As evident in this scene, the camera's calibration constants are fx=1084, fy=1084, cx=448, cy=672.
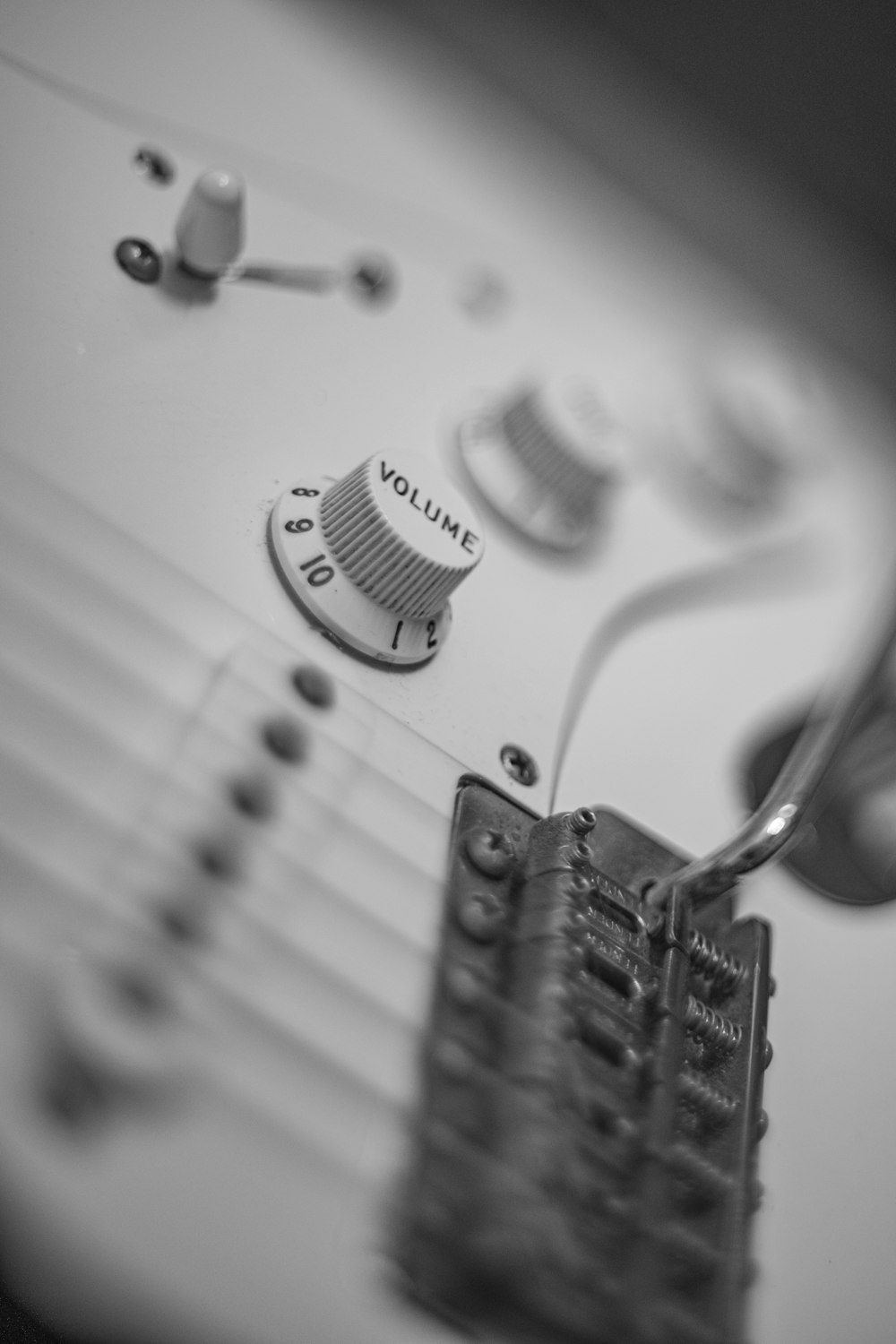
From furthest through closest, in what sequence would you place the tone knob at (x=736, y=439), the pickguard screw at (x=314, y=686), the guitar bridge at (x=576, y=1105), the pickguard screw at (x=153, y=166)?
1. the tone knob at (x=736, y=439)
2. the pickguard screw at (x=153, y=166)
3. the pickguard screw at (x=314, y=686)
4. the guitar bridge at (x=576, y=1105)

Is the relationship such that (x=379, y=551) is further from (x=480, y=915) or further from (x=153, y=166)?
(x=153, y=166)

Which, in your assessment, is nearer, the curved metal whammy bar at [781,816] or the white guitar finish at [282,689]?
the white guitar finish at [282,689]

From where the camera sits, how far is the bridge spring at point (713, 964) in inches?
16.2

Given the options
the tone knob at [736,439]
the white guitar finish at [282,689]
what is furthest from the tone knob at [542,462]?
the tone knob at [736,439]

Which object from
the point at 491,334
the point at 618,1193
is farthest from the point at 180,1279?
the point at 491,334

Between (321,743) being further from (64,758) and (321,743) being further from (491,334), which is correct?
(491,334)

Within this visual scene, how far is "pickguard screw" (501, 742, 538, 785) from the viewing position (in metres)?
0.46

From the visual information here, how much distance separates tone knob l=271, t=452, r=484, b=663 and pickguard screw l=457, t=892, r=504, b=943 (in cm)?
11

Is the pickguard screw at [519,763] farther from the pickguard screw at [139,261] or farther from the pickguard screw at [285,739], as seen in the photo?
the pickguard screw at [139,261]

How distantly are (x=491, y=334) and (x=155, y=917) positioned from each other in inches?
17.5

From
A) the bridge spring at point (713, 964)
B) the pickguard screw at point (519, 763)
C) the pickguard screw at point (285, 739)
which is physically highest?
the bridge spring at point (713, 964)

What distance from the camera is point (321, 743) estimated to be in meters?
0.39

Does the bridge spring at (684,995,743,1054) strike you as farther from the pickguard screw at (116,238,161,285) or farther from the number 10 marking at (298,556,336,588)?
the pickguard screw at (116,238,161,285)

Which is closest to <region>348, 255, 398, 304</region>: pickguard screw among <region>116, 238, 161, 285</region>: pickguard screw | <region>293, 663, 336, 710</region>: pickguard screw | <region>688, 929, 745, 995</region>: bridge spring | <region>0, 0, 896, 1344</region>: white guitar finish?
<region>0, 0, 896, 1344</region>: white guitar finish
